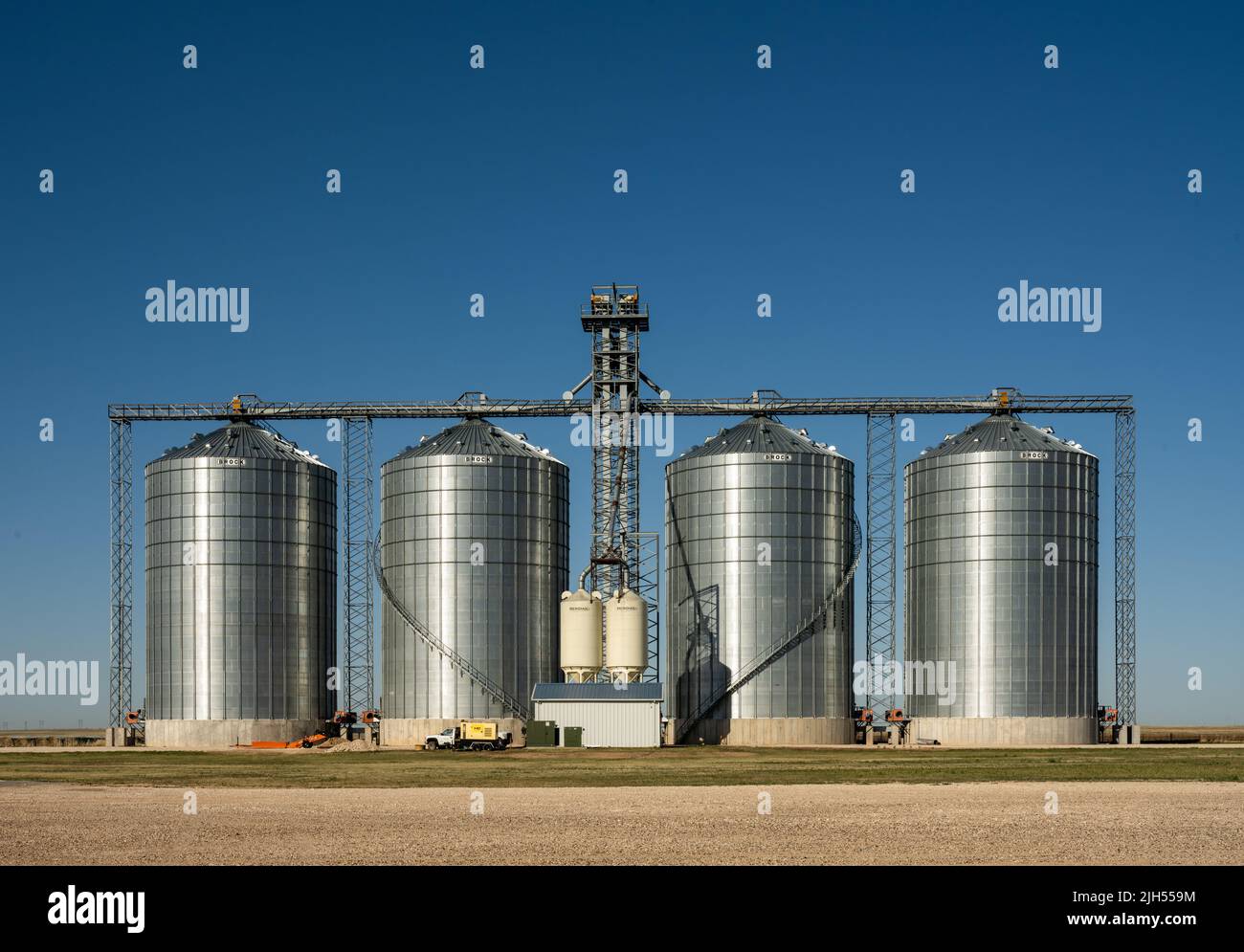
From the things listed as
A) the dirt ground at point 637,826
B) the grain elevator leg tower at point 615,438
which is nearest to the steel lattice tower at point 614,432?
the grain elevator leg tower at point 615,438

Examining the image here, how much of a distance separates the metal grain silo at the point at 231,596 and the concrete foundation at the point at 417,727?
7.17m

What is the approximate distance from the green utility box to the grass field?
16.1ft

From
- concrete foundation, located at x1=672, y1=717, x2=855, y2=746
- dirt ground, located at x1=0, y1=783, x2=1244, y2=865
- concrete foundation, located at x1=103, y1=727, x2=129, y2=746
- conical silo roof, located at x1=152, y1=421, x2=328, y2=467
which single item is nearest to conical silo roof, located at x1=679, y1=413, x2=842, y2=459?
concrete foundation, located at x1=672, y1=717, x2=855, y2=746

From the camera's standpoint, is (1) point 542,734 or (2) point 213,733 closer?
(1) point 542,734

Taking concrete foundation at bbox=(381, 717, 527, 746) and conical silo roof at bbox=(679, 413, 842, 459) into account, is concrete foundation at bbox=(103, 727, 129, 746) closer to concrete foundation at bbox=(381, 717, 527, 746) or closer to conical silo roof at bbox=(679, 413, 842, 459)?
concrete foundation at bbox=(381, 717, 527, 746)

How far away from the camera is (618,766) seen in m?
71.8

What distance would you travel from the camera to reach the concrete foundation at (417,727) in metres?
103

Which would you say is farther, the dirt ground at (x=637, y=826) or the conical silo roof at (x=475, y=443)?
the conical silo roof at (x=475, y=443)

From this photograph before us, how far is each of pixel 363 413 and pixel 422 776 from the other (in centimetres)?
5390

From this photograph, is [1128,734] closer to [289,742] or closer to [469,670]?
[469,670]

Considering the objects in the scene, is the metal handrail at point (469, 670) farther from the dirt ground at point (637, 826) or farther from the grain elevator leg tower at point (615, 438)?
the dirt ground at point (637, 826)

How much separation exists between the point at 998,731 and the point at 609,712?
27882 mm

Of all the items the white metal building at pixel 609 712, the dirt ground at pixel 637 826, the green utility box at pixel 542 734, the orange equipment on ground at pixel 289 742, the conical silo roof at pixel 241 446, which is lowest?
the orange equipment on ground at pixel 289 742

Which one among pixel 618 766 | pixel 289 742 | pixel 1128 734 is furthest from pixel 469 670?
pixel 1128 734
